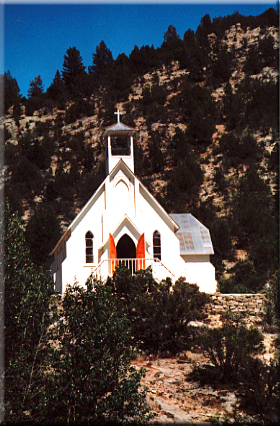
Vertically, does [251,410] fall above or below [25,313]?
below

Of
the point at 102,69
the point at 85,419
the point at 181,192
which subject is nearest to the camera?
the point at 85,419

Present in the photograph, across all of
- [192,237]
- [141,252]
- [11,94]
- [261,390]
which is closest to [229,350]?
[261,390]

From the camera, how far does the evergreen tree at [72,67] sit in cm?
7038

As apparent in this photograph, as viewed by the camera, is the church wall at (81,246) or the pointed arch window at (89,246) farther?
the pointed arch window at (89,246)

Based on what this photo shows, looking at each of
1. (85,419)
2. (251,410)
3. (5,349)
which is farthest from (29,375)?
(251,410)

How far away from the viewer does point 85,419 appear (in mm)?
13016

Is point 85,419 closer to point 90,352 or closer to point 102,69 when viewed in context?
point 90,352

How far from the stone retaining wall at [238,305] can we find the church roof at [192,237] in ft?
16.6

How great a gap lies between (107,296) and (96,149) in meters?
44.3

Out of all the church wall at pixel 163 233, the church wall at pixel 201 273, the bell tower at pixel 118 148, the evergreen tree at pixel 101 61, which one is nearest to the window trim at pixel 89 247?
the church wall at pixel 163 233

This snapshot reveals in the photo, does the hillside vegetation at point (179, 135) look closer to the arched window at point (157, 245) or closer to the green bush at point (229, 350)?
the arched window at point (157, 245)

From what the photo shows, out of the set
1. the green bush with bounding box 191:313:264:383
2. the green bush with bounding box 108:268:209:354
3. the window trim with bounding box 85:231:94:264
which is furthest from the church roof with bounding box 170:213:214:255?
the green bush with bounding box 191:313:264:383

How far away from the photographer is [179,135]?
57938 mm

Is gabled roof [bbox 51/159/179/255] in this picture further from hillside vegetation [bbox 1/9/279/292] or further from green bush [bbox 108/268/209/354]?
hillside vegetation [bbox 1/9/279/292]
